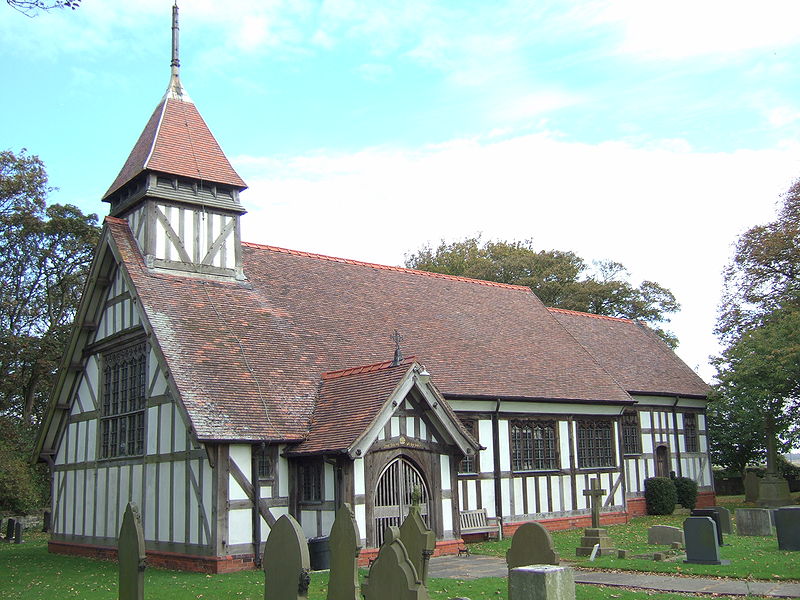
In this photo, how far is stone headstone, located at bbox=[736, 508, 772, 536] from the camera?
20.7 metres

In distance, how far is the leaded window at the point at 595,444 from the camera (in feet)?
→ 86.7

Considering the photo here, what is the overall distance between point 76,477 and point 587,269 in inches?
Result: 1550

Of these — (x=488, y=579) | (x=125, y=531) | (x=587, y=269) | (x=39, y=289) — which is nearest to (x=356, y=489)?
(x=488, y=579)

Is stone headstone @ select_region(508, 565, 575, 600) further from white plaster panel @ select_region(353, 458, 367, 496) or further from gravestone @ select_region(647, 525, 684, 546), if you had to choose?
gravestone @ select_region(647, 525, 684, 546)

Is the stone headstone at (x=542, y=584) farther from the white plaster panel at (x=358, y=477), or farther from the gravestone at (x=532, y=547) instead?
the white plaster panel at (x=358, y=477)

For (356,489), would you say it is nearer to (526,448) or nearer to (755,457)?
(526,448)

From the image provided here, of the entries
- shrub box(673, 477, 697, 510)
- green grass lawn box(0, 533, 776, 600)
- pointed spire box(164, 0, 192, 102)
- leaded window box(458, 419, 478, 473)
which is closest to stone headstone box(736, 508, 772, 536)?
leaded window box(458, 419, 478, 473)

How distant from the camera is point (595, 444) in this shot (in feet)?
88.4

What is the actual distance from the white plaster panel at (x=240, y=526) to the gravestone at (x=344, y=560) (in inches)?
329

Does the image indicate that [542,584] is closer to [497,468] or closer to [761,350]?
[497,468]

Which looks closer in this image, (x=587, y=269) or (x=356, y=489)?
(x=356, y=489)

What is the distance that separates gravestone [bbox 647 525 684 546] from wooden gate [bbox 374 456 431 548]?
17.1 ft

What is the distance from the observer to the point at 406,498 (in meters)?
19.0

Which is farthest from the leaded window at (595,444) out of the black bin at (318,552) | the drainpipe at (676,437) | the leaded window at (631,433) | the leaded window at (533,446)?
the black bin at (318,552)
